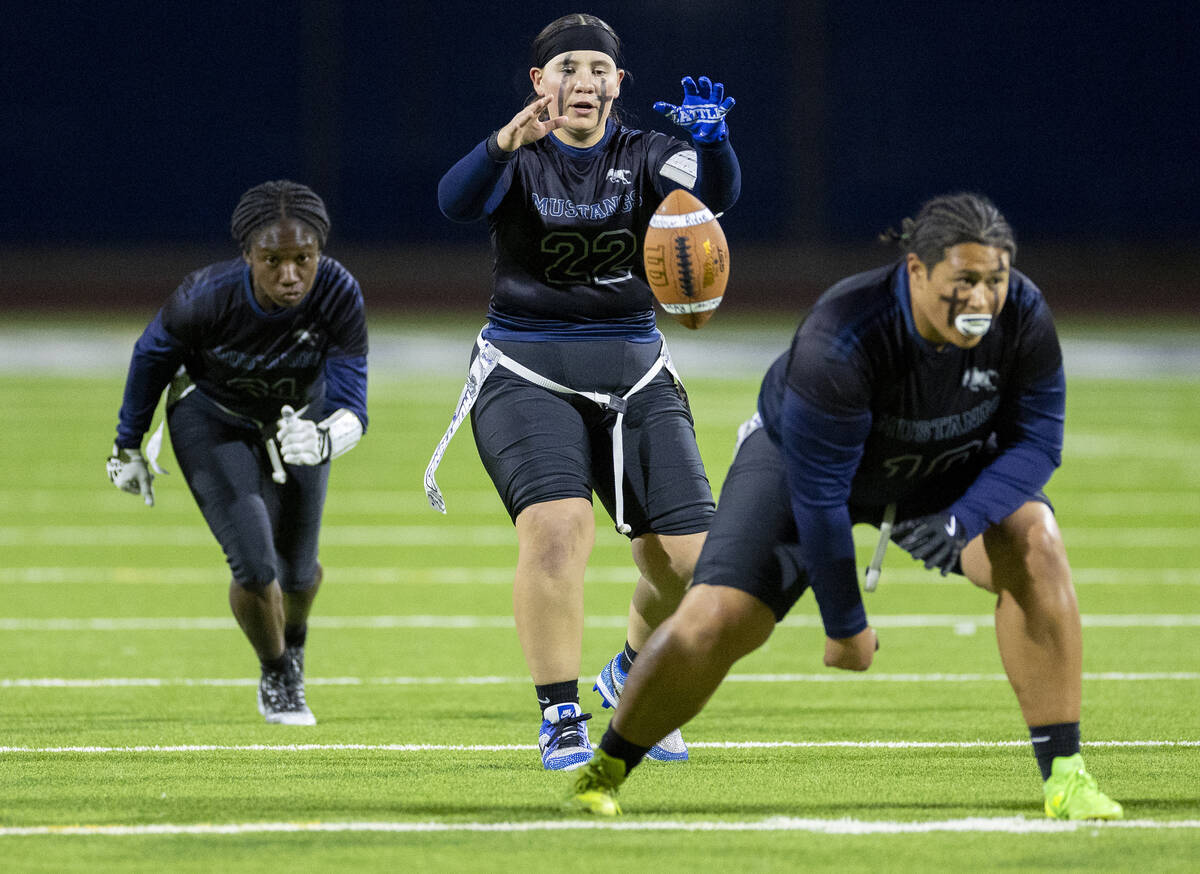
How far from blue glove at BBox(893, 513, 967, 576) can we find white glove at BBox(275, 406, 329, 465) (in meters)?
2.36

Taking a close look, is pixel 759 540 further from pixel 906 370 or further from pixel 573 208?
pixel 573 208

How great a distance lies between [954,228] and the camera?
13.3 feet

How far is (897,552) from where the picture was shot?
1131 centimetres

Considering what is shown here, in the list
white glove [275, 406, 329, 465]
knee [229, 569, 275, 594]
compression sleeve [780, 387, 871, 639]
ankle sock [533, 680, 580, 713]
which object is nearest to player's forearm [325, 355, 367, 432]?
white glove [275, 406, 329, 465]

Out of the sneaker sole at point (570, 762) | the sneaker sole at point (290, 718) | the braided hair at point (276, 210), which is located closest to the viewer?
the sneaker sole at point (570, 762)

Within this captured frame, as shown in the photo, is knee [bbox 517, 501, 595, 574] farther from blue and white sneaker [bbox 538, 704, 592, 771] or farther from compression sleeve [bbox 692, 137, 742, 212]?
→ compression sleeve [bbox 692, 137, 742, 212]

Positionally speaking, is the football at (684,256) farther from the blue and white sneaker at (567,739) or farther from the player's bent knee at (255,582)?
the player's bent knee at (255,582)

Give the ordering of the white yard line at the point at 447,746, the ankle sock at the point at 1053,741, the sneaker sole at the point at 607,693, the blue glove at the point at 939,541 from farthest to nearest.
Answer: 1. the sneaker sole at the point at 607,693
2. the white yard line at the point at 447,746
3. the ankle sock at the point at 1053,741
4. the blue glove at the point at 939,541

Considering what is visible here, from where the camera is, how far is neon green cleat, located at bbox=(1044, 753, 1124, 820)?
13.9ft

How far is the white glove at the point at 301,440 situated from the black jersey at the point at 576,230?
0.91m

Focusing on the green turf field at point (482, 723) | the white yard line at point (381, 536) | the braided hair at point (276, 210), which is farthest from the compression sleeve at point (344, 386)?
the white yard line at point (381, 536)

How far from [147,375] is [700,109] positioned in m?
2.13

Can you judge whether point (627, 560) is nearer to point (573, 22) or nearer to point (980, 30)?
point (573, 22)

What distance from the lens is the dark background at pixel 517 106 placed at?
108 ft
